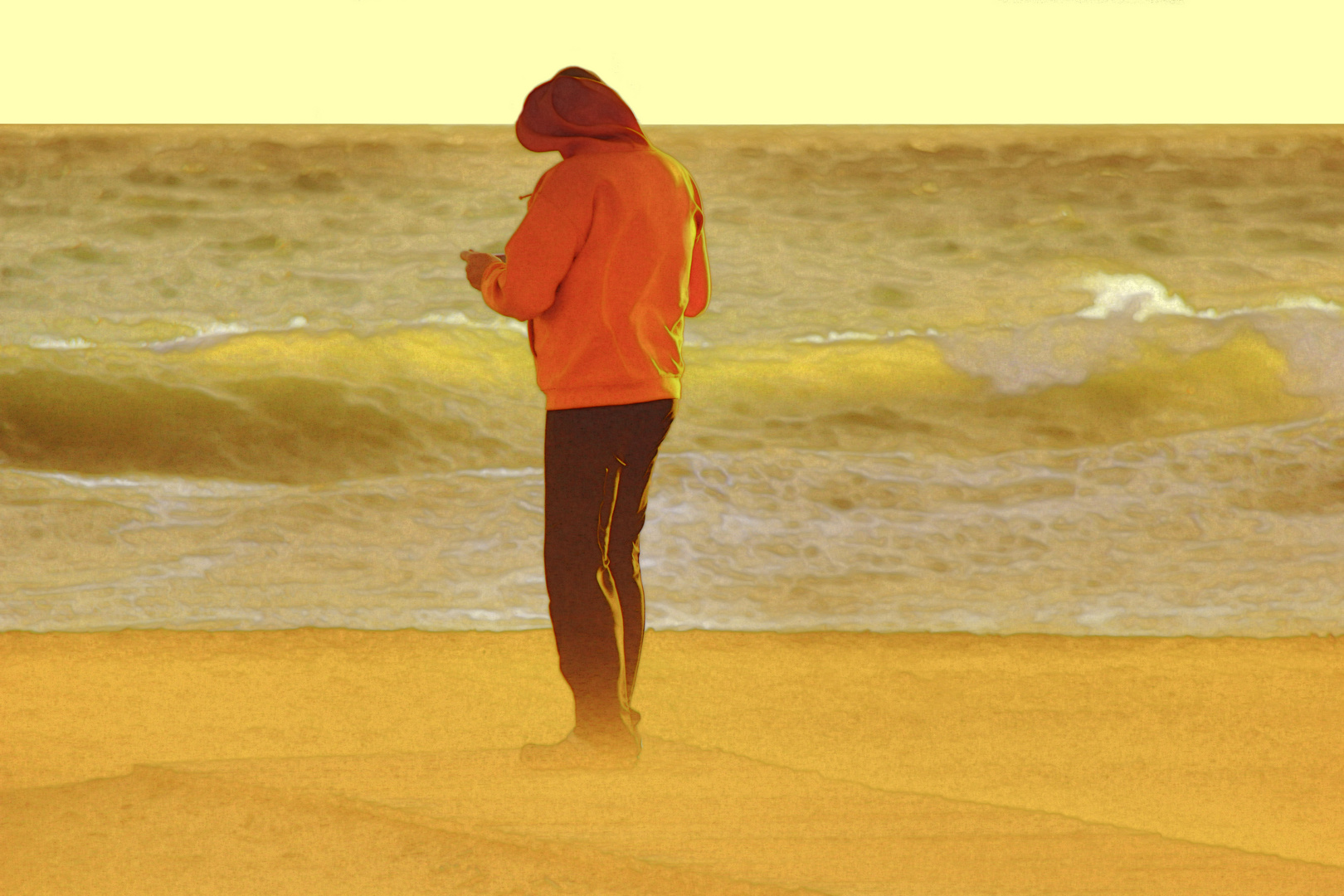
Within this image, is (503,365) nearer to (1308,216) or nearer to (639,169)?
(639,169)

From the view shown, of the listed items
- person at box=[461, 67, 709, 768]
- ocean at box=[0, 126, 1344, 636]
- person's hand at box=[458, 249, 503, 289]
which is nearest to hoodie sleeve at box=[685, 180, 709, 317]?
person at box=[461, 67, 709, 768]

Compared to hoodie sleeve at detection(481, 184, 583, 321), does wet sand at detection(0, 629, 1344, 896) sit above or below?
below

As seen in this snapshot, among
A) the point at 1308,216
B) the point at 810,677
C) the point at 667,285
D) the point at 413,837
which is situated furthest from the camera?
the point at 1308,216

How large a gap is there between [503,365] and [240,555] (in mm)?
744

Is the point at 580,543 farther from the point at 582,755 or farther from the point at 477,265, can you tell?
the point at 477,265

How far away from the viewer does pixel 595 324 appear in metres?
1.66

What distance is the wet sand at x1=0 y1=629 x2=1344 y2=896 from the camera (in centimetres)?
150

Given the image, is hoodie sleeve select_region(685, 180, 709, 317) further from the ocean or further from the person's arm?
the ocean

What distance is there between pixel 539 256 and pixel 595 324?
0.44 feet

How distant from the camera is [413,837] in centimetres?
158

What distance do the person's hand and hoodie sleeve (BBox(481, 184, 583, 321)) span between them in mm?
72

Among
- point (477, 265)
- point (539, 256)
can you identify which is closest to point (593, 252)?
point (539, 256)

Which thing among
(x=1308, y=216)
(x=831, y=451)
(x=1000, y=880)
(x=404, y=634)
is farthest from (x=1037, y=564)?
(x=404, y=634)
